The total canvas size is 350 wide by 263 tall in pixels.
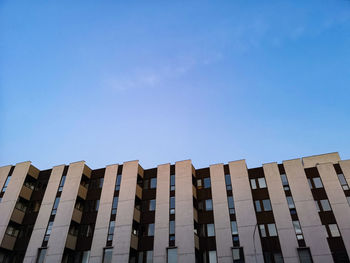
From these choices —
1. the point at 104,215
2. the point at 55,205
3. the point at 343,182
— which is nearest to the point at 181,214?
the point at 104,215

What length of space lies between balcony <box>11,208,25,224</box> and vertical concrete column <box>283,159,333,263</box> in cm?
3980

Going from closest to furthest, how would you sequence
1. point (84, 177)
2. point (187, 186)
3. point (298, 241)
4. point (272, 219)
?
point (298, 241) → point (272, 219) → point (187, 186) → point (84, 177)

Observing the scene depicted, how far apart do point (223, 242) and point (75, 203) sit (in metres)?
22.6

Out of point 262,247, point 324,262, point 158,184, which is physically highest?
point 158,184

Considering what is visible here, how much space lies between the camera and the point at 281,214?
118 ft

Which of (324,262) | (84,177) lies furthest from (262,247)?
(84,177)

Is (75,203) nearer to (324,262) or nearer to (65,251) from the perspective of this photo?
(65,251)

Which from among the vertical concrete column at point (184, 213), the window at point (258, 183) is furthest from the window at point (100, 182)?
the window at point (258, 183)

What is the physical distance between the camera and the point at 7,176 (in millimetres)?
46594

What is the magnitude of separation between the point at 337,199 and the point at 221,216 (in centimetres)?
1491

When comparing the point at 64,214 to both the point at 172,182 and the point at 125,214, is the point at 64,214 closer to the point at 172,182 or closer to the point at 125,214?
the point at 125,214

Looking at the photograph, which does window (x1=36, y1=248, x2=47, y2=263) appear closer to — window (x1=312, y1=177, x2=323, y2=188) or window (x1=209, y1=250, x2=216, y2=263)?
window (x1=209, y1=250, x2=216, y2=263)

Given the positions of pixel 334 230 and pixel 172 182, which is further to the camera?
pixel 172 182

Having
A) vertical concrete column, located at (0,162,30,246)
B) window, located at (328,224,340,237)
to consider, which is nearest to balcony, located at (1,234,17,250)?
vertical concrete column, located at (0,162,30,246)
